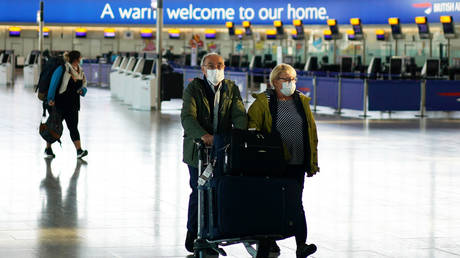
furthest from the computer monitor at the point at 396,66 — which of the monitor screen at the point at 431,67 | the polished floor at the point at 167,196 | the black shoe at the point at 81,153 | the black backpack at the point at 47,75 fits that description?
the black shoe at the point at 81,153

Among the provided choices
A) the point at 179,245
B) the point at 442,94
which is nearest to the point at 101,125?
the point at 442,94

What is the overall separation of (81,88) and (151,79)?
11552 mm

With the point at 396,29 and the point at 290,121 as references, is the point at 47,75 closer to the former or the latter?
the point at 290,121

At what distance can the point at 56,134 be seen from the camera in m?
13.9

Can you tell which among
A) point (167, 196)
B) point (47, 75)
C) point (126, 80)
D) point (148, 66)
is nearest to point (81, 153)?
point (47, 75)

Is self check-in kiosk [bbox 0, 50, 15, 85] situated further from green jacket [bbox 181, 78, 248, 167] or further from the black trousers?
green jacket [bbox 181, 78, 248, 167]

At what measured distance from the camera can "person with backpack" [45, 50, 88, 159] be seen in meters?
13.9

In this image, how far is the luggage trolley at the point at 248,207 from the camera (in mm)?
6328

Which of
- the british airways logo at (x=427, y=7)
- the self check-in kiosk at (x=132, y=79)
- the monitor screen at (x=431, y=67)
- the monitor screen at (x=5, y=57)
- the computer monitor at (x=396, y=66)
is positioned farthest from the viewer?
the monitor screen at (x=5, y=57)

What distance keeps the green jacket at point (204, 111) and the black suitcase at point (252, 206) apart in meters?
0.69

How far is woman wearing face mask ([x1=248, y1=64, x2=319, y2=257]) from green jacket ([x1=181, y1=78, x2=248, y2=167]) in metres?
0.13

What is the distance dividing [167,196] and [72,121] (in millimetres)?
4190

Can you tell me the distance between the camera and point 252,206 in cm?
636

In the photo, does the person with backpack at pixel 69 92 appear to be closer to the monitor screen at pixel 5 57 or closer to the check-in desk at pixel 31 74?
the check-in desk at pixel 31 74
